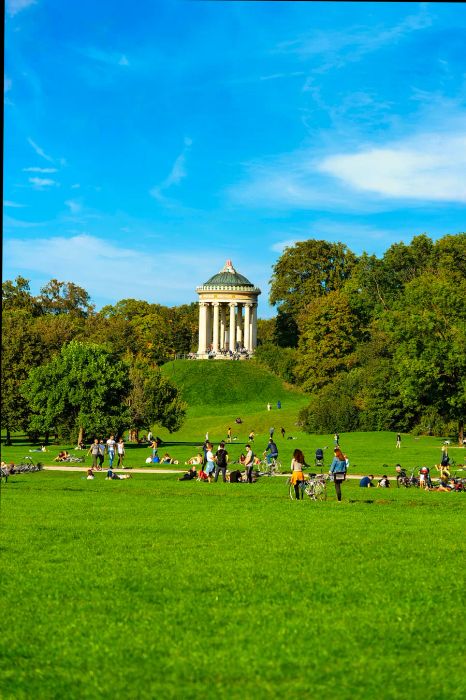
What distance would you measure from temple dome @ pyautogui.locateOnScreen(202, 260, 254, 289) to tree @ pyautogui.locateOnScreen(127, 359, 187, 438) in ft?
196

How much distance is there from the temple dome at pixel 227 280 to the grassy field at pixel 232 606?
10818 centimetres

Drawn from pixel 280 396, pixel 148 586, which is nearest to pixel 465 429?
pixel 280 396

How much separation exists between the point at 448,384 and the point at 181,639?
4969 centimetres

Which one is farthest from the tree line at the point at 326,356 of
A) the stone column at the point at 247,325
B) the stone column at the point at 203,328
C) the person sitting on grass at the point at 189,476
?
the person sitting on grass at the point at 189,476

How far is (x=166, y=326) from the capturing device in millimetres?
134125

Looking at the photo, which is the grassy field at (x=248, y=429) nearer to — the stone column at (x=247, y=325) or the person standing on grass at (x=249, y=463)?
the person standing on grass at (x=249, y=463)

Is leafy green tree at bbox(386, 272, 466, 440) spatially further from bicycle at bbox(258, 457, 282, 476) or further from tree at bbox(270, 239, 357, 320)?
tree at bbox(270, 239, 357, 320)

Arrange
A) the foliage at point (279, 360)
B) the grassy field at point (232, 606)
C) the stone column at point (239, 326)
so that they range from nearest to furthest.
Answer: the grassy field at point (232, 606)
the foliage at point (279, 360)
the stone column at point (239, 326)

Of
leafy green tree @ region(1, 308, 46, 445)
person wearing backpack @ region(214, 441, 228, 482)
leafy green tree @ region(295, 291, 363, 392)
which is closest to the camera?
person wearing backpack @ region(214, 441, 228, 482)

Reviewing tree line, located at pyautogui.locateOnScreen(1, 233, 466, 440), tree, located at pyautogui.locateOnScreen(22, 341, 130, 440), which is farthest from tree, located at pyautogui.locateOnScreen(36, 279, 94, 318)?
tree, located at pyautogui.locateOnScreen(22, 341, 130, 440)

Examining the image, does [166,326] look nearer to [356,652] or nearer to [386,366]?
[386,366]

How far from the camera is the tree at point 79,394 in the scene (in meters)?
60.3

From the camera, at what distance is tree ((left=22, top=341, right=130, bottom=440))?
6034cm

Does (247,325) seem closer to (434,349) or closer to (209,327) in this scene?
(209,327)
